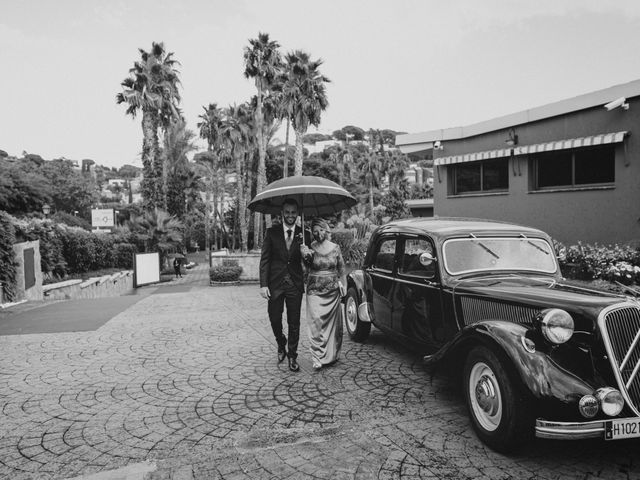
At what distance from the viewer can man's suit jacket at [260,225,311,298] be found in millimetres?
4922

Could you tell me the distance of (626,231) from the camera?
985 centimetres

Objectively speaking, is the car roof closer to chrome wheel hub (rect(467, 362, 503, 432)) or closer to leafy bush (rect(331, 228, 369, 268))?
chrome wheel hub (rect(467, 362, 503, 432))

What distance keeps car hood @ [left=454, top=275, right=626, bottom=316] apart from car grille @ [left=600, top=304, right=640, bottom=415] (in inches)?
3.5

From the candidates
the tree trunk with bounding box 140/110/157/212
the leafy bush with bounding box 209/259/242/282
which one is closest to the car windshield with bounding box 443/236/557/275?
the leafy bush with bounding box 209/259/242/282

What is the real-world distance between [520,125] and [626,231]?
405cm

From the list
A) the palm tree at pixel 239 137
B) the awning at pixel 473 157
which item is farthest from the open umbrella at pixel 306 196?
the palm tree at pixel 239 137

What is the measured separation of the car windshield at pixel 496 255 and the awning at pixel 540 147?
6.99 metres

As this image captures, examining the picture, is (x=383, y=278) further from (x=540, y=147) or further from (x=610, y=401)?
(x=540, y=147)

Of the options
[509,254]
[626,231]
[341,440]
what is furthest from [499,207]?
[341,440]

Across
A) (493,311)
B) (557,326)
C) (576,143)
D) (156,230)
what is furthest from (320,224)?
(156,230)

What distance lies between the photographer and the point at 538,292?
335 cm

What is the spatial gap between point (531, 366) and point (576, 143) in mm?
9160

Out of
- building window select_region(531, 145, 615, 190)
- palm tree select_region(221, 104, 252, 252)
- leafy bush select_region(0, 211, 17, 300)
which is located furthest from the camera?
palm tree select_region(221, 104, 252, 252)

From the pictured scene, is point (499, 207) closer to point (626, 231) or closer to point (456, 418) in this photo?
point (626, 231)
